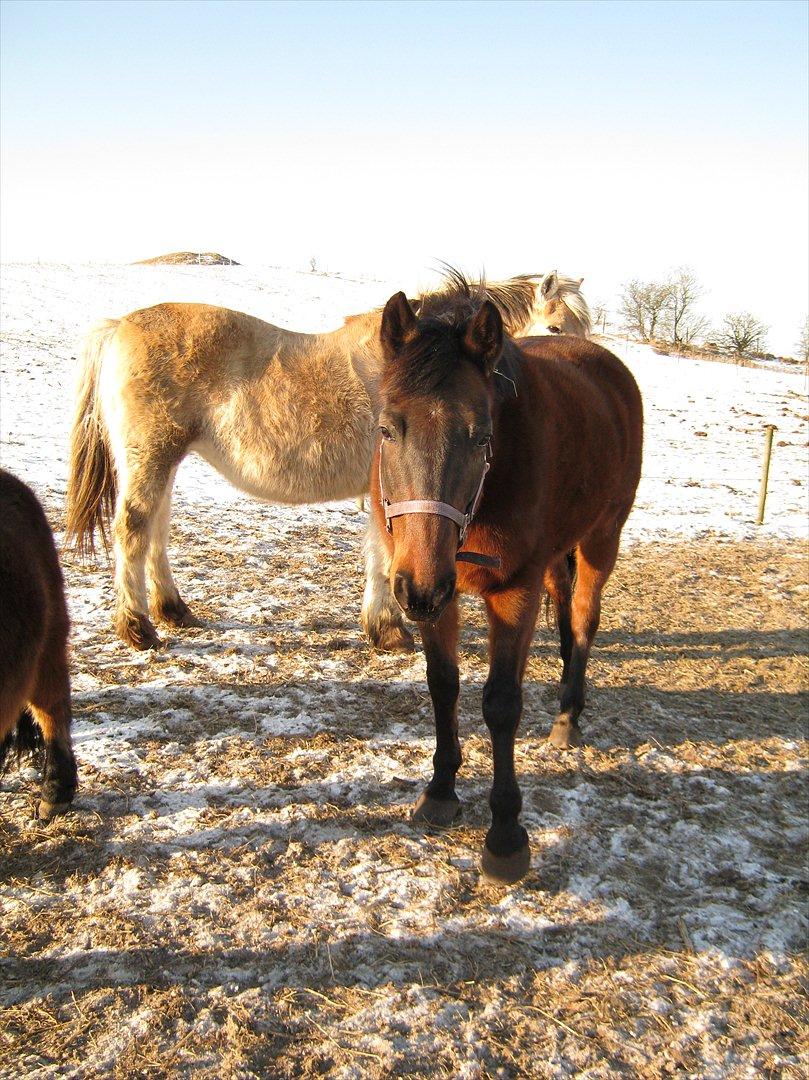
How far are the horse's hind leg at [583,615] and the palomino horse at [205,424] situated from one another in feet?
4.10

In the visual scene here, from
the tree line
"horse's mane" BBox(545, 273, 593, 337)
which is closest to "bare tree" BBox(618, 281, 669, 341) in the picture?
the tree line

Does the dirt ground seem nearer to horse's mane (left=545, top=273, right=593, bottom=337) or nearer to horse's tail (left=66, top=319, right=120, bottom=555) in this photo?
horse's tail (left=66, top=319, right=120, bottom=555)

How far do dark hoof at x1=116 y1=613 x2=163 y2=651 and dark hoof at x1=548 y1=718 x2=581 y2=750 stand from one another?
2575 mm

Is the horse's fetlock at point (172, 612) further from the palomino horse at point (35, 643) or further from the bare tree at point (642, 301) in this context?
the bare tree at point (642, 301)

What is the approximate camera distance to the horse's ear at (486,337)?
7.75 feet

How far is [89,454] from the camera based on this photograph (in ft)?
16.3

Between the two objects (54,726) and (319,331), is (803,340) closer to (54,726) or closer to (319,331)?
(319,331)

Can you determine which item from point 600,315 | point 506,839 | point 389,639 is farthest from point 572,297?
point 600,315

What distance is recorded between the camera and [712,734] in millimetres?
3908

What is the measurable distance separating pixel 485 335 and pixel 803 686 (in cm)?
359

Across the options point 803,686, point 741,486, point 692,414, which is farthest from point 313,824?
point 692,414

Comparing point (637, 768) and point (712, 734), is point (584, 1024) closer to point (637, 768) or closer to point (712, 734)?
point (637, 768)

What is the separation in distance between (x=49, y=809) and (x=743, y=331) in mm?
53601

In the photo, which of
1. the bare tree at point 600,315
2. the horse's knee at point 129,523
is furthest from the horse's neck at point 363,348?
the bare tree at point 600,315
